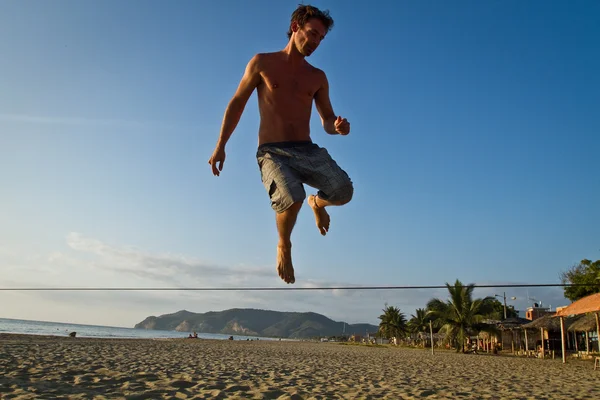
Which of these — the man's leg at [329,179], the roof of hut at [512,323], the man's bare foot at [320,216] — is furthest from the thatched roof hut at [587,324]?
the man's leg at [329,179]

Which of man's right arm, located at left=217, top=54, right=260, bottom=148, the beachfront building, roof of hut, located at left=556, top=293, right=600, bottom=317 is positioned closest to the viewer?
man's right arm, located at left=217, top=54, right=260, bottom=148

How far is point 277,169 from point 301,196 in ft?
0.86

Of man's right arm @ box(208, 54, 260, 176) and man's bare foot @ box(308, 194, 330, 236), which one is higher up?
man's right arm @ box(208, 54, 260, 176)

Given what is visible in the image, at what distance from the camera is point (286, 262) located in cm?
321

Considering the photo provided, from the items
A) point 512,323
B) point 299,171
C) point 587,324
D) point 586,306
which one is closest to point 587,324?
point 587,324

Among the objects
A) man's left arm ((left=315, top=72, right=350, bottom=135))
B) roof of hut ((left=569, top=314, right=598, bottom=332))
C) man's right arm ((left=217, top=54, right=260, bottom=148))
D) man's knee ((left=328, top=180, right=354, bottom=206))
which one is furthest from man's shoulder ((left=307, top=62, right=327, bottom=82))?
roof of hut ((left=569, top=314, right=598, bottom=332))

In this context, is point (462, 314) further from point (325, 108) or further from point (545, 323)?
point (325, 108)

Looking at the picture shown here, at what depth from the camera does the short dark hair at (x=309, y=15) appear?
3.05m

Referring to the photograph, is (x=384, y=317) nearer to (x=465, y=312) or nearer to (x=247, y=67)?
(x=465, y=312)

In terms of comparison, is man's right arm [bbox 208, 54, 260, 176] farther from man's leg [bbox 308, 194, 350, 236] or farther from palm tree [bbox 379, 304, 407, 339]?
palm tree [bbox 379, 304, 407, 339]

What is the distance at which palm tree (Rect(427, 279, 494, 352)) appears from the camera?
1126 inches

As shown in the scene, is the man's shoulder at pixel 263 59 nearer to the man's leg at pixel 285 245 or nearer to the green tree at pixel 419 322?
the man's leg at pixel 285 245

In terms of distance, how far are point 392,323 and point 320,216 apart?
54.0 meters

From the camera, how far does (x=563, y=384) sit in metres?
11.0
